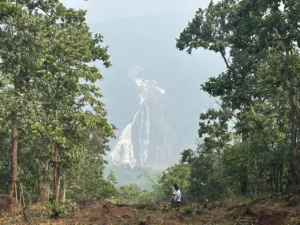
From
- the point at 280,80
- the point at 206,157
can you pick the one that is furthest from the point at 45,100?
the point at 206,157

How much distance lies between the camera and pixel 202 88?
1327 cm

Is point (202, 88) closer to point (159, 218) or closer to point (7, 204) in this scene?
point (159, 218)

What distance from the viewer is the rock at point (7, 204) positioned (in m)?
13.7

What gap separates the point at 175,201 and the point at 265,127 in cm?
616

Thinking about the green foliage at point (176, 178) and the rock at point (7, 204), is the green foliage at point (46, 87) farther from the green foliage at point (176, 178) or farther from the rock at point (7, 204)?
the green foliage at point (176, 178)

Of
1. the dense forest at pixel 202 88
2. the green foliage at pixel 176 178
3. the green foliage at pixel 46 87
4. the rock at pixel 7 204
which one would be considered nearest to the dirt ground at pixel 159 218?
the rock at pixel 7 204

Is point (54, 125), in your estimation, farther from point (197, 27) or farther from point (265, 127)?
point (197, 27)

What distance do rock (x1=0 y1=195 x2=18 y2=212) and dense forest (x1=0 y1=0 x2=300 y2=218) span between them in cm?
232

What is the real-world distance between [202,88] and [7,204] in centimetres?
927

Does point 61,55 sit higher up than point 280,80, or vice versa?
point 61,55

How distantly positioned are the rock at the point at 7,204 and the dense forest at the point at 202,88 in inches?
91.3

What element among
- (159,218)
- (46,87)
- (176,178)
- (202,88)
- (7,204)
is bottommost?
(159,218)

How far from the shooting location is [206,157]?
29078mm

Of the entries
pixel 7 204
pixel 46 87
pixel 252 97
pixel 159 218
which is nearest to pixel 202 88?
pixel 252 97
